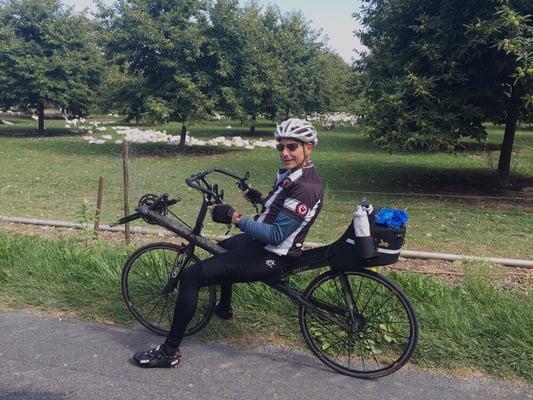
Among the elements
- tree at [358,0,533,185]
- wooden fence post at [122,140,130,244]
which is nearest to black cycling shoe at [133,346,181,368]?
wooden fence post at [122,140,130,244]

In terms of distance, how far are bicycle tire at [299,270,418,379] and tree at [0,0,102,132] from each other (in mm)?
27601

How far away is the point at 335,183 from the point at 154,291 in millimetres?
9632

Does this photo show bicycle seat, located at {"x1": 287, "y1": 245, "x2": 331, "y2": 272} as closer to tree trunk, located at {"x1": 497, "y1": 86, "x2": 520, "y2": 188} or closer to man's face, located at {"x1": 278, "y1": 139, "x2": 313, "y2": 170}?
man's face, located at {"x1": 278, "y1": 139, "x2": 313, "y2": 170}

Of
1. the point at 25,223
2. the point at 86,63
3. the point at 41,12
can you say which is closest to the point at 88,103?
the point at 86,63

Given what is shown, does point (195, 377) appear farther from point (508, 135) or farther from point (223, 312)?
point (508, 135)

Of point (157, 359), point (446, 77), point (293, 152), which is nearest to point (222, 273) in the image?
point (157, 359)

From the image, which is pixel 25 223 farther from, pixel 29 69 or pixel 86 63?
pixel 86 63

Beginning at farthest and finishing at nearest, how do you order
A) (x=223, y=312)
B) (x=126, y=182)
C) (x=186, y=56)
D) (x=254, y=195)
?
(x=186, y=56), (x=126, y=182), (x=223, y=312), (x=254, y=195)

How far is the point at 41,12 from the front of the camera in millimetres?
30172

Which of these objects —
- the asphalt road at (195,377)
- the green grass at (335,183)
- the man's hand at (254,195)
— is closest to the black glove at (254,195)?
the man's hand at (254,195)

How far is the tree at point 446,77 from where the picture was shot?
1012 cm

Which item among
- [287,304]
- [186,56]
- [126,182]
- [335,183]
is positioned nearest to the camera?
[287,304]

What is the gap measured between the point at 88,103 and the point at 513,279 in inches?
1148

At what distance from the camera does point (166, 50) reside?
68.5 feet
